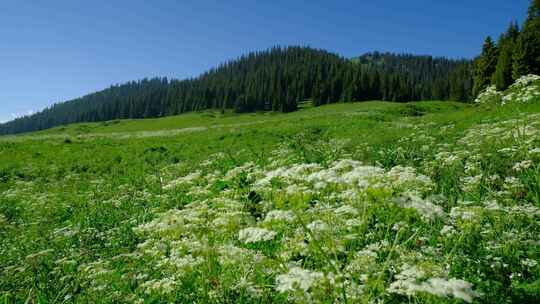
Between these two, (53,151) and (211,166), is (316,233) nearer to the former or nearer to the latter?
(211,166)

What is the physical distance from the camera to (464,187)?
6.48m

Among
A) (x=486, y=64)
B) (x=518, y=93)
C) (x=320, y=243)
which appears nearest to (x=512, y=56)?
(x=486, y=64)

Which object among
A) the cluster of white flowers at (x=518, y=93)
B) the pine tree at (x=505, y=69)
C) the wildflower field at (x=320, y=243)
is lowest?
the wildflower field at (x=320, y=243)

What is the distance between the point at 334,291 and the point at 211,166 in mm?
12349

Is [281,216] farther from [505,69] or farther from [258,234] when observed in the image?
[505,69]

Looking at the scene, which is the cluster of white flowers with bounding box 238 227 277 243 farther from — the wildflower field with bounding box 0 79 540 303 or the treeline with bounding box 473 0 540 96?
the treeline with bounding box 473 0 540 96

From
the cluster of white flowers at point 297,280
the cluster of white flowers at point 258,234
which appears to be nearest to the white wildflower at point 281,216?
the cluster of white flowers at point 258,234

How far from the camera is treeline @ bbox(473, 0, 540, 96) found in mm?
58625

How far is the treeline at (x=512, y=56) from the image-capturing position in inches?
2308

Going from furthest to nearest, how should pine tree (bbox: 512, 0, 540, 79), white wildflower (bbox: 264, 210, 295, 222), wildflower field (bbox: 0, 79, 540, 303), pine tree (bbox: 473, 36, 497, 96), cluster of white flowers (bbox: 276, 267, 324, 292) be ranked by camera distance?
pine tree (bbox: 473, 36, 497, 96) → pine tree (bbox: 512, 0, 540, 79) → white wildflower (bbox: 264, 210, 295, 222) → wildflower field (bbox: 0, 79, 540, 303) → cluster of white flowers (bbox: 276, 267, 324, 292)

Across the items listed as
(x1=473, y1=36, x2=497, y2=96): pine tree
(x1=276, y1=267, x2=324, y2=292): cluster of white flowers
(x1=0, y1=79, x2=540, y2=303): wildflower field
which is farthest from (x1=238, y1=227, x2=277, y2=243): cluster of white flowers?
(x1=473, y1=36, x2=497, y2=96): pine tree

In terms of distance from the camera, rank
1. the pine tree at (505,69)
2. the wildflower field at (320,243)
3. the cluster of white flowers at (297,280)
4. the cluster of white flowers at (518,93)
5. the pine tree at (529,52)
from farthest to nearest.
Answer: the pine tree at (505,69)
the pine tree at (529,52)
the cluster of white flowers at (518,93)
the wildflower field at (320,243)
the cluster of white flowers at (297,280)

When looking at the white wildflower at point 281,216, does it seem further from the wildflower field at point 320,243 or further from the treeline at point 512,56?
the treeline at point 512,56

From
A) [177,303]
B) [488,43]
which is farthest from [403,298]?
[488,43]
